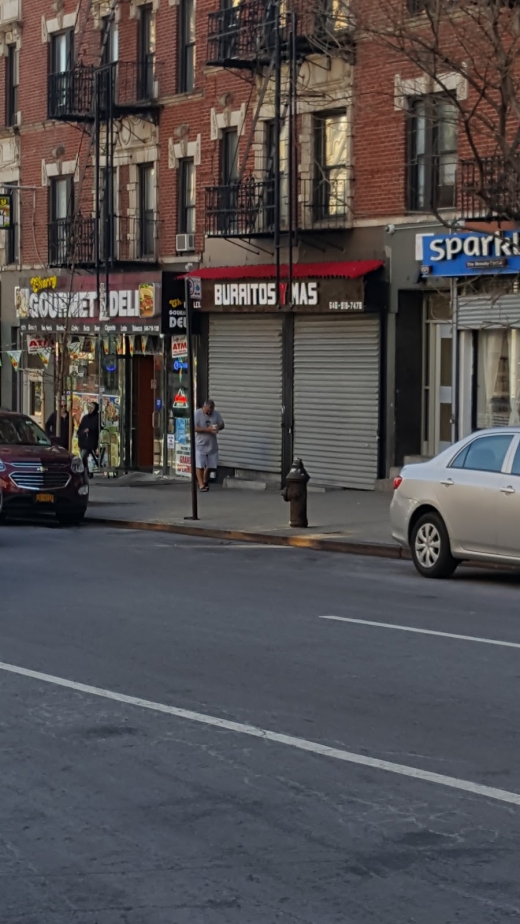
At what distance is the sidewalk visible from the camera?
18.5 meters

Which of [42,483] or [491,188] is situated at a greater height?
[491,188]

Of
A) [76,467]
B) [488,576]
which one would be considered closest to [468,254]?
[76,467]

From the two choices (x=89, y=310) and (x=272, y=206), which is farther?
(x=89, y=310)

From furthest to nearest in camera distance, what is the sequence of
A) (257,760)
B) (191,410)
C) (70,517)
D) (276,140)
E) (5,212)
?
(5,212) < (276,140) < (70,517) < (191,410) < (257,760)

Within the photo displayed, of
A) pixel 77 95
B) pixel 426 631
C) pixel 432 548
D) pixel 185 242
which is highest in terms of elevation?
pixel 77 95

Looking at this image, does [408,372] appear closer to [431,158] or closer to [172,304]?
[431,158]

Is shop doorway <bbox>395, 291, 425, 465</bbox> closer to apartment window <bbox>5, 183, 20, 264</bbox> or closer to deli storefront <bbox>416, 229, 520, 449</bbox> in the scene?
deli storefront <bbox>416, 229, 520, 449</bbox>

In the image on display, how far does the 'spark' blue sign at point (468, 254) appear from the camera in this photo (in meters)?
21.4

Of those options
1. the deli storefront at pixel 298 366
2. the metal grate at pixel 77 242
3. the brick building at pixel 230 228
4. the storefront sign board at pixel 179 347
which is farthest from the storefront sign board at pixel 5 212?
the deli storefront at pixel 298 366

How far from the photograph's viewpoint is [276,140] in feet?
80.9

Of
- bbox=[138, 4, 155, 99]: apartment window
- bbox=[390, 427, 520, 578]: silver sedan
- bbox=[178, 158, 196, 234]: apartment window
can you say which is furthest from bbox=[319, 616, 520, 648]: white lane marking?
bbox=[138, 4, 155, 99]: apartment window

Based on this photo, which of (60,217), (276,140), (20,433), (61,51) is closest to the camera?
(20,433)

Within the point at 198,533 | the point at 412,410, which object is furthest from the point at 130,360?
the point at 198,533

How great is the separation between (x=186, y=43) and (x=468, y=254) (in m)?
10.2
